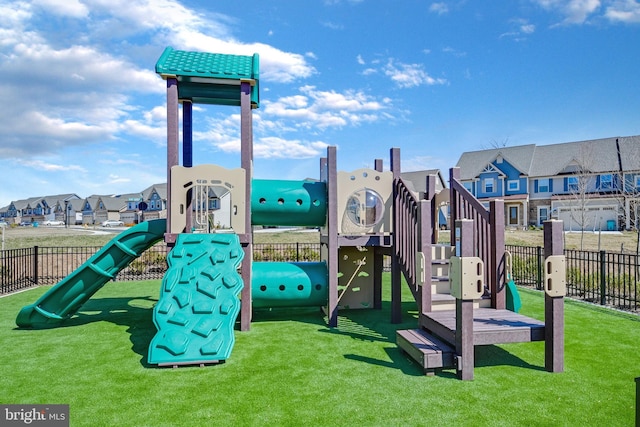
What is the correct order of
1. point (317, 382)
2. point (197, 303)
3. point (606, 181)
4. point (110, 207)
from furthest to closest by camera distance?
point (110, 207) → point (606, 181) → point (197, 303) → point (317, 382)

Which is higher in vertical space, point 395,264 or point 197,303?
point 395,264

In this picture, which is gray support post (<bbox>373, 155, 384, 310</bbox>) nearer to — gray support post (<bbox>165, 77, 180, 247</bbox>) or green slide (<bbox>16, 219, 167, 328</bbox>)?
gray support post (<bbox>165, 77, 180, 247</bbox>)

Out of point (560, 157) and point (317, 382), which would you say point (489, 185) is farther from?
point (317, 382)

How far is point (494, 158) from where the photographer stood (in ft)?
122

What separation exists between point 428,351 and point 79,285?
20.6 ft

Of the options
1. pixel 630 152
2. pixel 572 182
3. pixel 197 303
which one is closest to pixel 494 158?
pixel 572 182

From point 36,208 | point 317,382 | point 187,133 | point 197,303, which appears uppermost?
point 36,208

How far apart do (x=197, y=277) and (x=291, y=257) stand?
11260 millimetres

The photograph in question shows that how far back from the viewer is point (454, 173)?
734 centimetres

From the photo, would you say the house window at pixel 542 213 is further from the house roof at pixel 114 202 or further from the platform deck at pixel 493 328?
the house roof at pixel 114 202

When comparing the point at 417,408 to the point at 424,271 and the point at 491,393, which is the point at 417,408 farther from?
the point at 424,271

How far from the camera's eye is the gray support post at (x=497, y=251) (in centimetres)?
→ 588

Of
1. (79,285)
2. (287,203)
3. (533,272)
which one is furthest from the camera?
(533,272)

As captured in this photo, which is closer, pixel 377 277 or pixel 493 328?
pixel 493 328
